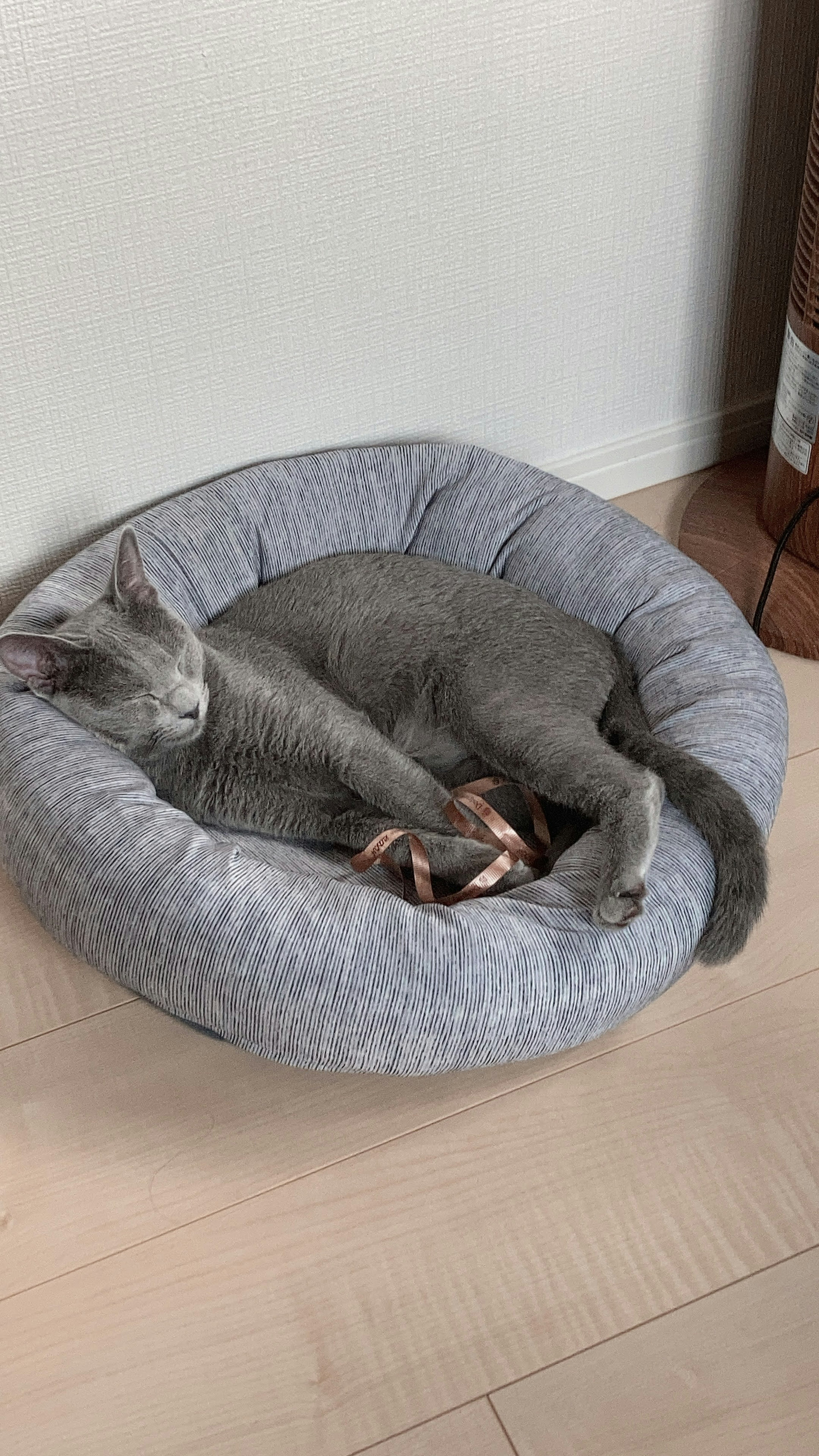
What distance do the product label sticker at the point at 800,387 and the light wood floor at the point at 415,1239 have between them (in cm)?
81

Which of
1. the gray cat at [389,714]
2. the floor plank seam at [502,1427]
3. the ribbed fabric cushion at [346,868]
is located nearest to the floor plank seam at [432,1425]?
the floor plank seam at [502,1427]

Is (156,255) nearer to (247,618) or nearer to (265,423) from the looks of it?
(265,423)

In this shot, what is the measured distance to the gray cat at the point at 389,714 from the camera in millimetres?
1309

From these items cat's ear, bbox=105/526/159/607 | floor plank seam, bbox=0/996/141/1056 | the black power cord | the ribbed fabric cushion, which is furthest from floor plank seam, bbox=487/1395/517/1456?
the black power cord

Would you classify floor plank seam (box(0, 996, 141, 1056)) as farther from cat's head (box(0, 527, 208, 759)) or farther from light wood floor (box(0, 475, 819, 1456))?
cat's head (box(0, 527, 208, 759))

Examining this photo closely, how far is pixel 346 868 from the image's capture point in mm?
1459

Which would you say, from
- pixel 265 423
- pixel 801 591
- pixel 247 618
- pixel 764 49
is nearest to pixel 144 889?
pixel 247 618

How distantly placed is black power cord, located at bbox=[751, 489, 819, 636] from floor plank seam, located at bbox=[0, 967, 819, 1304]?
631 millimetres

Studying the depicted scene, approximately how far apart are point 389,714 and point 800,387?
2.72 feet

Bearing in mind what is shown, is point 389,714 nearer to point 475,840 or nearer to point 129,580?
point 475,840

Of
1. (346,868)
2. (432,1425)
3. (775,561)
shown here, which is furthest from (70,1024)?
(775,561)

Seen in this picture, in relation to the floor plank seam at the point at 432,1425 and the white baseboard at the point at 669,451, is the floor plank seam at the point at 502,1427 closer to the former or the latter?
the floor plank seam at the point at 432,1425

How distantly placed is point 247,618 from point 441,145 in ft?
2.34

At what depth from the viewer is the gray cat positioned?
1.31 m
